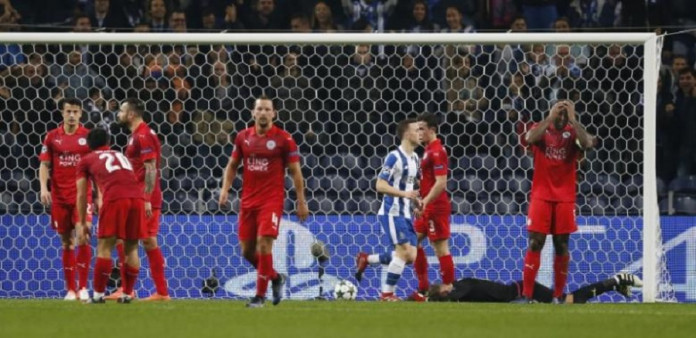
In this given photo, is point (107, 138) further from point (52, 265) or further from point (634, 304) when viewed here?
point (634, 304)

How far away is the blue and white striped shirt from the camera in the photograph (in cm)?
1347

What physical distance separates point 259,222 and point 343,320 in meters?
1.86

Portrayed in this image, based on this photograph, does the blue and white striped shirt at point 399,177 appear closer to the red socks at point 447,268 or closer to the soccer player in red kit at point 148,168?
the red socks at point 447,268

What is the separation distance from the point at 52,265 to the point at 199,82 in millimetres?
2363

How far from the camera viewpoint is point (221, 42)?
13.8 metres

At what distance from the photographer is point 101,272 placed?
1187cm

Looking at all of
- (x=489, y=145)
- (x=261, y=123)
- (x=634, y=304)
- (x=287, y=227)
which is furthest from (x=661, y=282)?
(x=261, y=123)

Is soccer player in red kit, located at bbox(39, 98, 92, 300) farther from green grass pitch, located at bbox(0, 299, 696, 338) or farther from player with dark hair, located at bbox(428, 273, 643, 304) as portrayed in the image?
player with dark hair, located at bbox(428, 273, 643, 304)

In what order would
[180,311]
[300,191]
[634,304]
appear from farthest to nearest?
[634,304]
[300,191]
[180,311]

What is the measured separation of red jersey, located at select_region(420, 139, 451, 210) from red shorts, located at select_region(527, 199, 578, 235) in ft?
3.44

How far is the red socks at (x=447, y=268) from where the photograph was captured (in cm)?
1348

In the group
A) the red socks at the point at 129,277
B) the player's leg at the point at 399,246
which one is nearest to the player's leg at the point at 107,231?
the red socks at the point at 129,277

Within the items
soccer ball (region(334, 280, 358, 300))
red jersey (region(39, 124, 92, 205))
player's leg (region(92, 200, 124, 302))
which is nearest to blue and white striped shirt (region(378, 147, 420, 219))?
soccer ball (region(334, 280, 358, 300))

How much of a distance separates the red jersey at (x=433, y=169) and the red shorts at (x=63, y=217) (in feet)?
9.88
